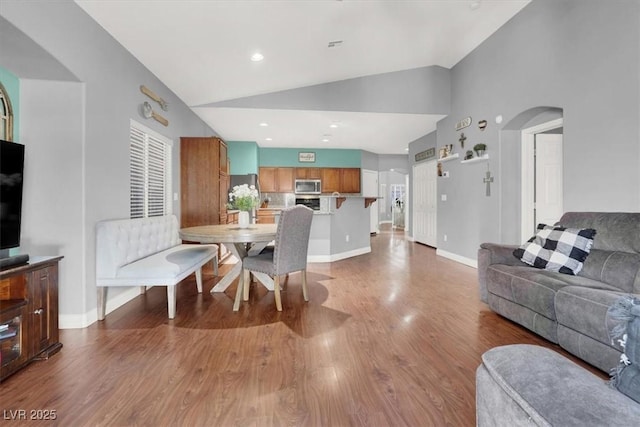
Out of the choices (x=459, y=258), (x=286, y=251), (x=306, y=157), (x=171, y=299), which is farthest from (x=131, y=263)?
(x=306, y=157)

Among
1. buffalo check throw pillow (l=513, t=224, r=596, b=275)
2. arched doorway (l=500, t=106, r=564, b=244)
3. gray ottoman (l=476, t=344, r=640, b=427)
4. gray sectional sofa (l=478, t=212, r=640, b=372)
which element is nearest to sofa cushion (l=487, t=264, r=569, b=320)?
gray sectional sofa (l=478, t=212, r=640, b=372)

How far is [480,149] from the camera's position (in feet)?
14.3

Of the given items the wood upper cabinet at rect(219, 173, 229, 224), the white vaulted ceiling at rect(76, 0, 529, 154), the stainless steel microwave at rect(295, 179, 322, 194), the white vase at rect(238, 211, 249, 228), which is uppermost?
the white vaulted ceiling at rect(76, 0, 529, 154)

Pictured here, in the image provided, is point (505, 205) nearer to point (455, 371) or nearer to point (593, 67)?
point (593, 67)

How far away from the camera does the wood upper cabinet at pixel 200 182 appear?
181 inches

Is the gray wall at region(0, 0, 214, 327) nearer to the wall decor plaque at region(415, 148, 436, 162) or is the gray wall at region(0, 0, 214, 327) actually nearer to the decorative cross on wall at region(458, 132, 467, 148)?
the decorative cross on wall at region(458, 132, 467, 148)

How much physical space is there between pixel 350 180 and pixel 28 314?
279 inches

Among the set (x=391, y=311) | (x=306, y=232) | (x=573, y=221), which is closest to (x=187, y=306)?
(x=306, y=232)

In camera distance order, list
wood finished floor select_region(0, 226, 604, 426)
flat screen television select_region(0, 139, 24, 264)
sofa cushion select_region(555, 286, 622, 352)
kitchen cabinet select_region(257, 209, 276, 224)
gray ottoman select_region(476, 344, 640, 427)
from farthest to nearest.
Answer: kitchen cabinet select_region(257, 209, 276, 224), flat screen television select_region(0, 139, 24, 264), sofa cushion select_region(555, 286, 622, 352), wood finished floor select_region(0, 226, 604, 426), gray ottoman select_region(476, 344, 640, 427)

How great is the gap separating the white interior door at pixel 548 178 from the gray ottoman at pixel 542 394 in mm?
3878

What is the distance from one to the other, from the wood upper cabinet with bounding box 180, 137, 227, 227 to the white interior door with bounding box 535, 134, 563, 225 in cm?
457

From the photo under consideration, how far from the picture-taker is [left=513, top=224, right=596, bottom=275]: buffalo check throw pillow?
7.50 feet

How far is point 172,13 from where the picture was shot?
2.62 m

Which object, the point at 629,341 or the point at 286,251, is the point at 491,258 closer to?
the point at 286,251
